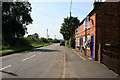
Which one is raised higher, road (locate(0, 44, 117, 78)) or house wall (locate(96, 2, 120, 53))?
house wall (locate(96, 2, 120, 53))

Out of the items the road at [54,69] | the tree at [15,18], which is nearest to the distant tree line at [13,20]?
the tree at [15,18]

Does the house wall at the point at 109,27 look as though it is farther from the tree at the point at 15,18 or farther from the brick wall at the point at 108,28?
the tree at the point at 15,18

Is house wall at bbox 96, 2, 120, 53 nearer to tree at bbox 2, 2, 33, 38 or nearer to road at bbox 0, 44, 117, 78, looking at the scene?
road at bbox 0, 44, 117, 78

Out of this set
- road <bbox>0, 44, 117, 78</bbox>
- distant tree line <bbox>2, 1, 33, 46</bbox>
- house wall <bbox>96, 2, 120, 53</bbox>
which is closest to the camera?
road <bbox>0, 44, 117, 78</bbox>

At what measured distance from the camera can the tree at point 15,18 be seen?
116 ft

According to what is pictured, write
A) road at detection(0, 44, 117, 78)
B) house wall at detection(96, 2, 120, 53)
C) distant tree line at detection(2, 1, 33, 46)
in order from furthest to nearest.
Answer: distant tree line at detection(2, 1, 33, 46) → house wall at detection(96, 2, 120, 53) → road at detection(0, 44, 117, 78)

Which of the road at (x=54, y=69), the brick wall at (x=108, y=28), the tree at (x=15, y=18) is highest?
the tree at (x=15, y=18)

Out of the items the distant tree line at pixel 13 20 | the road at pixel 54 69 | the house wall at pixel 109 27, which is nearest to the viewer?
the road at pixel 54 69

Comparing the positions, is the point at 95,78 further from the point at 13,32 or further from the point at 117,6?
the point at 13,32

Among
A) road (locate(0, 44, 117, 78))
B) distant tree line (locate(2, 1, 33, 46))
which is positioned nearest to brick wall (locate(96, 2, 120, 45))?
road (locate(0, 44, 117, 78))

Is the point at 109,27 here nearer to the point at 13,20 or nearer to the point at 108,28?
the point at 108,28

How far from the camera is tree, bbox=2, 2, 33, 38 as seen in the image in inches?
1395

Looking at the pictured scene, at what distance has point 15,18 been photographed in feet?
128

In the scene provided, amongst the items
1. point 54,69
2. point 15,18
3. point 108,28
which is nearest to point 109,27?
point 108,28
